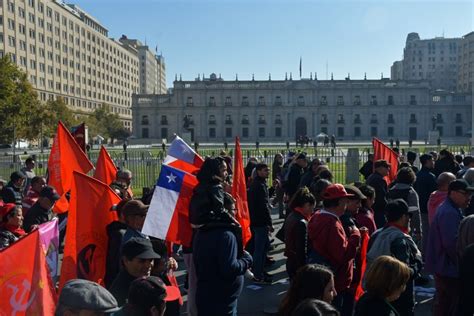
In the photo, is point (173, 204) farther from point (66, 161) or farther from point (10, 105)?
point (10, 105)

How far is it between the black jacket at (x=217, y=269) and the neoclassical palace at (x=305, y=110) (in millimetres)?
85350

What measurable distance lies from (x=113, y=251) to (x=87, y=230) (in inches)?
13.7

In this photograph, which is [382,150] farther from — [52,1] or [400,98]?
[400,98]

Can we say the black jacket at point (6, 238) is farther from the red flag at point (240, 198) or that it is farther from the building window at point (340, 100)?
the building window at point (340, 100)

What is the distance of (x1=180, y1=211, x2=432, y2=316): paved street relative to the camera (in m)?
6.55

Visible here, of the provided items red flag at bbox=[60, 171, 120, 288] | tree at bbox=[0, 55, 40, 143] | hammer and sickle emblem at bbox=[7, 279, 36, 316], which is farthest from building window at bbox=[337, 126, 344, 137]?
hammer and sickle emblem at bbox=[7, 279, 36, 316]

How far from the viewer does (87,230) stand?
4953 mm

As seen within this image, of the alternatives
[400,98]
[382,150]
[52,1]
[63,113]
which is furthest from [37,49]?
[382,150]

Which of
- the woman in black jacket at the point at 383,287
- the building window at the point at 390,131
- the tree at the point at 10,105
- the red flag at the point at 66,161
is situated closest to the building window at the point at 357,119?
the building window at the point at 390,131

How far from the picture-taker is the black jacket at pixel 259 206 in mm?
7742

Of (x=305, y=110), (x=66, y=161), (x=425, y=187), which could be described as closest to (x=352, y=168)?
(x=425, y=187)

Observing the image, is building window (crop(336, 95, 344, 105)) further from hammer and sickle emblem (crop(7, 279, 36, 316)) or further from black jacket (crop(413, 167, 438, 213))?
hammer and sickle emblem (crop(7, 279, 36, 316))

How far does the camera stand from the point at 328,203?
500 cm

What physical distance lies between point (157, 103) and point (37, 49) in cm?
2371
